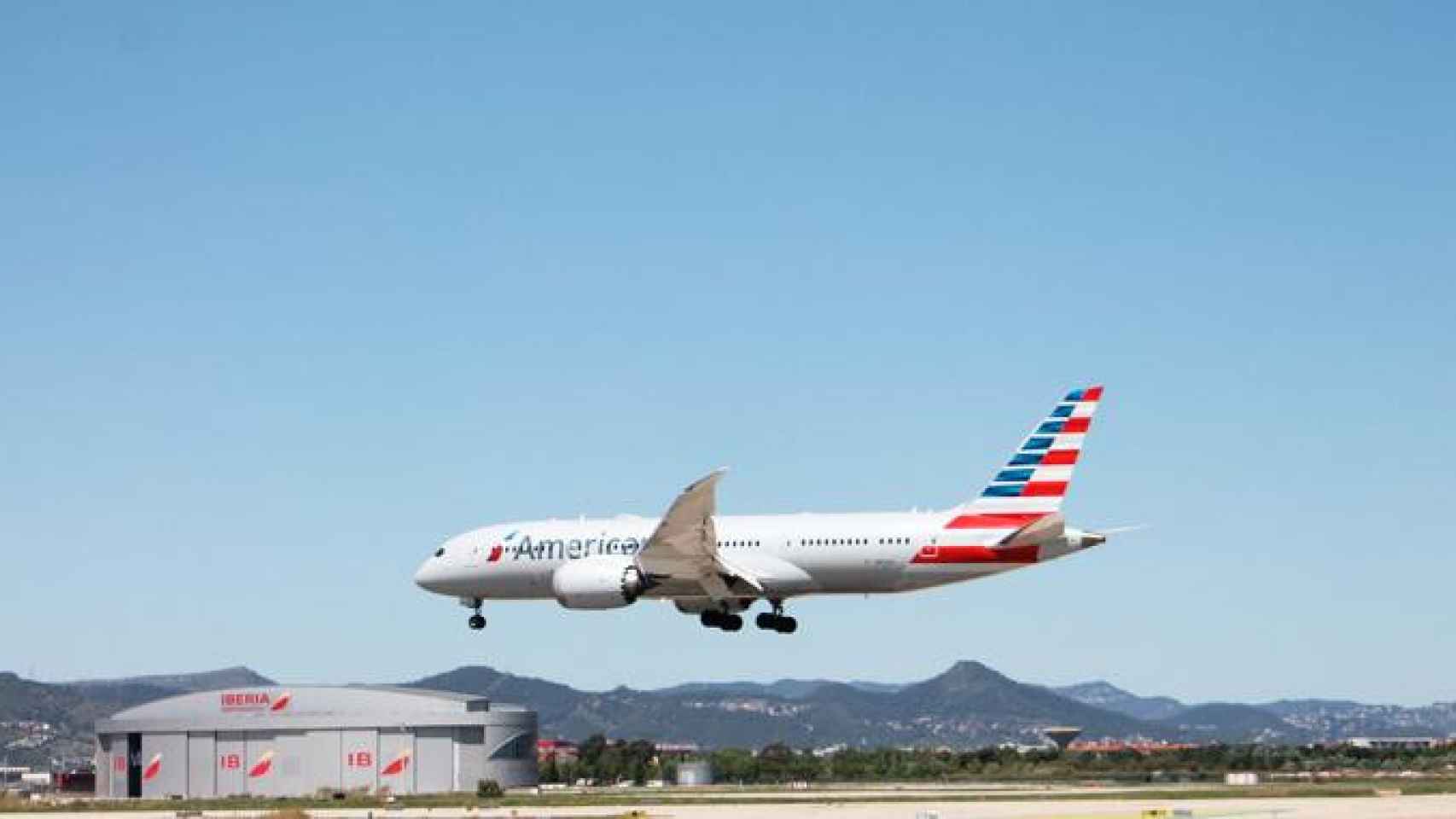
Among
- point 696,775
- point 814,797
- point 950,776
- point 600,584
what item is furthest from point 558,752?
point 814,797

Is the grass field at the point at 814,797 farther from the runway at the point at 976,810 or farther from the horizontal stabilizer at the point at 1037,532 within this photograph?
the horizontal stabilizer at the point at 1037,532

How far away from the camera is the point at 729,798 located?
79.7 meters

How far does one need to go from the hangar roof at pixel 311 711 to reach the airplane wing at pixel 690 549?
35151 mm

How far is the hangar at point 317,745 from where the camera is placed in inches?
4409

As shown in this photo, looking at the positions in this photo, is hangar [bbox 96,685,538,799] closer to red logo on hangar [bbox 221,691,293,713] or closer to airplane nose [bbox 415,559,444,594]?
red logo on hangar [bbox 221,691,293,713]

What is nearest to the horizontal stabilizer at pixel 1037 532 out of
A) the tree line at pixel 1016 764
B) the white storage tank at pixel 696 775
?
the tree line at pixel 1016 764

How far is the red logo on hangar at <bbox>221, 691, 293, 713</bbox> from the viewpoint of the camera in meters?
115

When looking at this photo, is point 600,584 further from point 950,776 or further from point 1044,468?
point 950,776

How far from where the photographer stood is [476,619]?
87.9 m

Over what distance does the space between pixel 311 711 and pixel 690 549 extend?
41.7 meters

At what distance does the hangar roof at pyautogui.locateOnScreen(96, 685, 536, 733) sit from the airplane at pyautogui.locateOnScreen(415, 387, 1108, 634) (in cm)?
3029

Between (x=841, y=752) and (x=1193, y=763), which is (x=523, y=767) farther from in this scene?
(x=1193, y=763)

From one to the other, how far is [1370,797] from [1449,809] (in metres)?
12.1

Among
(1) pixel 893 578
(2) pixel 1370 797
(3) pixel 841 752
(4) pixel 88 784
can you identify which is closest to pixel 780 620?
(1) pixel 893 578
